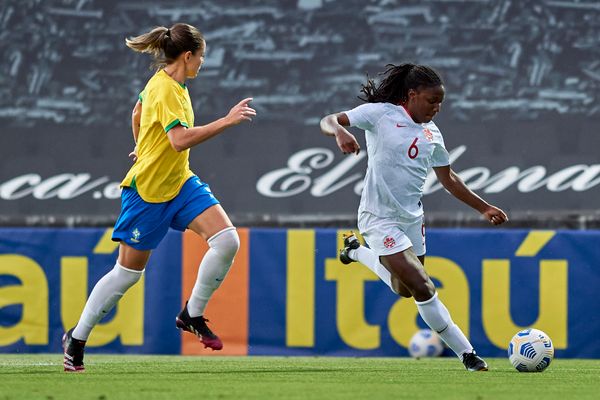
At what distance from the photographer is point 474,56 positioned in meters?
12.6

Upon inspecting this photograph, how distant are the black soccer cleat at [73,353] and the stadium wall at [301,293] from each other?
3.44 meters

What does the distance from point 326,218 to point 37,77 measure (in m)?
3.37

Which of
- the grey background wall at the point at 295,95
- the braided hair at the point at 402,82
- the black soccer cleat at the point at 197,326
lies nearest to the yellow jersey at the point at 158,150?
the black soccer cleat at the point at 197,326

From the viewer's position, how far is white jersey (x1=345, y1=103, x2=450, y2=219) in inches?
A: 305

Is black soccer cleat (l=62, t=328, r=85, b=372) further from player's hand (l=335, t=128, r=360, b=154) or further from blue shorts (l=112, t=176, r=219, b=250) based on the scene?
player's hand (l=335, t=128, r=360, b=154)

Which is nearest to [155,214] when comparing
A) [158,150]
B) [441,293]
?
[158,150]

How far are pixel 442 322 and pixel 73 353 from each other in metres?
2.19

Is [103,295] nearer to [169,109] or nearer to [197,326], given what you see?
[197,326]

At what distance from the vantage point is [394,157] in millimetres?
7758

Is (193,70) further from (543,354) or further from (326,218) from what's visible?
(326,218)

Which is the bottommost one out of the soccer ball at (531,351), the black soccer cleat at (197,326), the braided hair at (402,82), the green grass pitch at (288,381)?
the green grass pitch at (288,381)

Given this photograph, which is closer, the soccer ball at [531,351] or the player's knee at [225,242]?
the player's knee at [225,242]

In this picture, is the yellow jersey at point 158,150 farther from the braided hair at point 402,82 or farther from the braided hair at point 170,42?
the braided hair at point 402,82

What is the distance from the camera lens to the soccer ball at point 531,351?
7.71m
